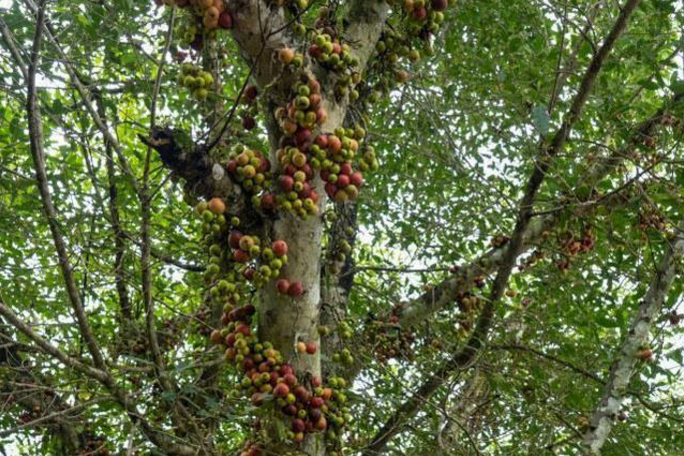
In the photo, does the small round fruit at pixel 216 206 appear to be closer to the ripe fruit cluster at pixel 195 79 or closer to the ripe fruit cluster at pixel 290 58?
the ripe fruit cluster at pixel 195 79

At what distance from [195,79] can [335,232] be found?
35.3 inches

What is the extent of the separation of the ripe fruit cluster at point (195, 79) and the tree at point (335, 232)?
0.03 ft

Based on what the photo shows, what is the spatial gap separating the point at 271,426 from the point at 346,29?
1.45 metres

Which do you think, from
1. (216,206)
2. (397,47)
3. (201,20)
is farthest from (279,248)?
(397,47)

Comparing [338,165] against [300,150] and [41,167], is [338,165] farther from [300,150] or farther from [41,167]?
[41,167]

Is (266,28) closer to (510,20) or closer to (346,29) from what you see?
(346,29)

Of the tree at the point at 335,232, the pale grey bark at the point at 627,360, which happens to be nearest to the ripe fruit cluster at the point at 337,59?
the tree at the point at 335,232

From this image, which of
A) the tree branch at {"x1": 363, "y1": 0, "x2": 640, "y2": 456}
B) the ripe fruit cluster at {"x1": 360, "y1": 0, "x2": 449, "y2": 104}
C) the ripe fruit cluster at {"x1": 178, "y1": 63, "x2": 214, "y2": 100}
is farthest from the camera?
the tree branch at {"x1": 363, "y1": 0, "x2": 640, "y2": 456}

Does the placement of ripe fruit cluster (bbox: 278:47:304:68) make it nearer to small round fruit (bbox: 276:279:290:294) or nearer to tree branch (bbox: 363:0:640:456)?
small round fruit (bbox: 276:279:290:294)

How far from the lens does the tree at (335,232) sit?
100 inches

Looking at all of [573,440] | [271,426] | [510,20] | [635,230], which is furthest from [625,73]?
[271,426]

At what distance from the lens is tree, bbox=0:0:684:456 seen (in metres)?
2.54

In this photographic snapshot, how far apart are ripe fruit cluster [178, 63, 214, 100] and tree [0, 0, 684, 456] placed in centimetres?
1

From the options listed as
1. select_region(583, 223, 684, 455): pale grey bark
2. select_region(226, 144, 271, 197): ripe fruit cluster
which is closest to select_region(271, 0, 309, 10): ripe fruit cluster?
select_region(226, 144, 271, 197): ripe fruit cluster
